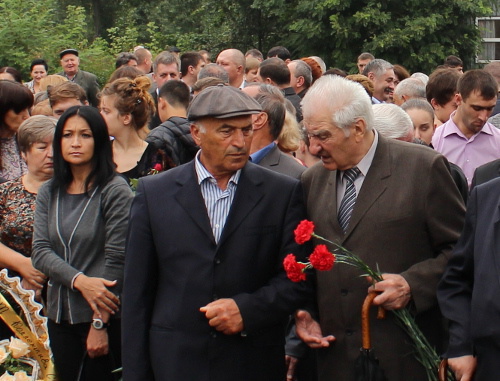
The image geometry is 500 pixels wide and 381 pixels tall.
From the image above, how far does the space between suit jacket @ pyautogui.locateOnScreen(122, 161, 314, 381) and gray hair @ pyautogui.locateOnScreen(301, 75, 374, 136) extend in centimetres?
38

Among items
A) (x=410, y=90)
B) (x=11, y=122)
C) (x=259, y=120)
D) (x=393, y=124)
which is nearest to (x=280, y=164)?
(x=259, y=120)

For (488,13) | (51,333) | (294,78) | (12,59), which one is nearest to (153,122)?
(294,78)

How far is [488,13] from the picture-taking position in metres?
21.2

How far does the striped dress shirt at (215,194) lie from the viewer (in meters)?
4.09

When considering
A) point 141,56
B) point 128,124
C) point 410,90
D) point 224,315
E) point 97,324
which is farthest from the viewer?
point 141,56

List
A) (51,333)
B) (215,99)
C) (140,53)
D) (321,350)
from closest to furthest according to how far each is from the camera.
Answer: (215,99)
(321,350)
(51,333)
(140,53)

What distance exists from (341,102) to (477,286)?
3.59ft

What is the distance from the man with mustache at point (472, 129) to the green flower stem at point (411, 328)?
3.21m

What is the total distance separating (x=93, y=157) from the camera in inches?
207

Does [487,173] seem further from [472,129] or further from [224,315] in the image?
[472,129]

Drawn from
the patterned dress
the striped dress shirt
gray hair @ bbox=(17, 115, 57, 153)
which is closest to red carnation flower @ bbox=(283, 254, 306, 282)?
the striped dress shirt

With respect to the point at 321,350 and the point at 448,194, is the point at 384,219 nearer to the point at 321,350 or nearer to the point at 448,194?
the point at 448,194

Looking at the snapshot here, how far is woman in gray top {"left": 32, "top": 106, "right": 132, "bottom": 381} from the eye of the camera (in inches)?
199

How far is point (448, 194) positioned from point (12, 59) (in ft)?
51.6
